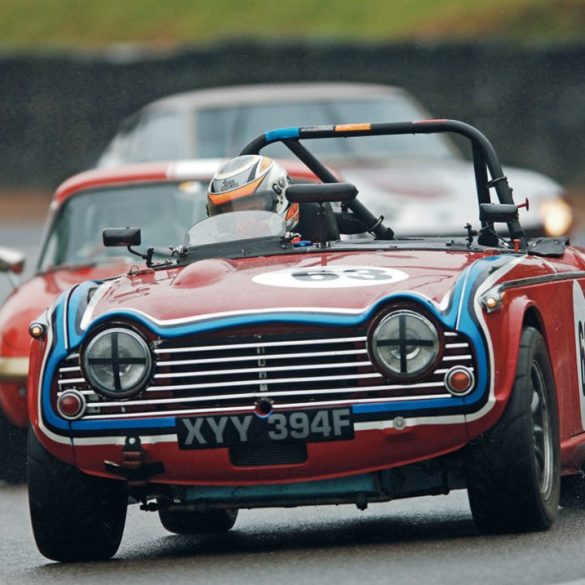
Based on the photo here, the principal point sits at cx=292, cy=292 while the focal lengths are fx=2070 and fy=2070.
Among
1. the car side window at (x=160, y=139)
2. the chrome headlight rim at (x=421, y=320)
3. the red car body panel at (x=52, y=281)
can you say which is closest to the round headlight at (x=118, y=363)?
the chrome headlight rim at (x=421, y=320)

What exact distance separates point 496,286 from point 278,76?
2217 centimetres

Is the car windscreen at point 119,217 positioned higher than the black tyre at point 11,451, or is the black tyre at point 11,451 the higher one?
the car windscreen at point 119,217

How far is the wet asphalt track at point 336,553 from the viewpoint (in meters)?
6.07

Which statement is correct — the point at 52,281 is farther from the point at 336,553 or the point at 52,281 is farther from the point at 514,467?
the point at 514,467

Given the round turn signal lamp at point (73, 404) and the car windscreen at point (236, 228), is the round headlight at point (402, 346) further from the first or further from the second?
the car windscreen at point (236, 228)

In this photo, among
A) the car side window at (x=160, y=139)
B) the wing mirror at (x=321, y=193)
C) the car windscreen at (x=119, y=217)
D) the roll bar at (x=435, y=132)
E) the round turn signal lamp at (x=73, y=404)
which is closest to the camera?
the round turn signal lamp at (x=73, y=404)

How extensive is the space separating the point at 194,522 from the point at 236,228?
114 cm

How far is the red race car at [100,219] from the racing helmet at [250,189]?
7.59 feet

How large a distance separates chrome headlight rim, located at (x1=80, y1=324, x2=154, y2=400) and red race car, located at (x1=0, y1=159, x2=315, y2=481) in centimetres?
363

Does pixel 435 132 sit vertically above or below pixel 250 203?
above

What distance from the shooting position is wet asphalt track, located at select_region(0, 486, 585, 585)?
6066 millimetres

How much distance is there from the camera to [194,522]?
7961mm

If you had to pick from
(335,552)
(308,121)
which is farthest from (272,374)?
(308,121)

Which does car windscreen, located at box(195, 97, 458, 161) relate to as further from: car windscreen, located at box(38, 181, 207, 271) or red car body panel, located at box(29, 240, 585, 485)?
red car body panel, located at box(29, 240, 585, 485)
